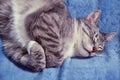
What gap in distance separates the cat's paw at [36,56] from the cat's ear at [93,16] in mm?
281

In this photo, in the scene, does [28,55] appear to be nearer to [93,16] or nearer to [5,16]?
[5,16]

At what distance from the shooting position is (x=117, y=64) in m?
1.12

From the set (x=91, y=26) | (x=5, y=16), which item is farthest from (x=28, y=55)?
(x=91, y=26)

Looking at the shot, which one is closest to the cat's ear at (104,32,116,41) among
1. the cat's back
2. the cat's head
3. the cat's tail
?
the cat's head

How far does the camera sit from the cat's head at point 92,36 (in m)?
1.14

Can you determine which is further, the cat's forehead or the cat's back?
the cat's forehead

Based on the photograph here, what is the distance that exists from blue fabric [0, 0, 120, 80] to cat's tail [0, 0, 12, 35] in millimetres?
99

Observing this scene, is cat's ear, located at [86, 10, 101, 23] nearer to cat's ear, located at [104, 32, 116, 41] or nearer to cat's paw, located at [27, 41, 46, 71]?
cat's ear, located at [104, 32, 116, 41]

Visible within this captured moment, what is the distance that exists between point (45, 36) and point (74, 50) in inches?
6.9

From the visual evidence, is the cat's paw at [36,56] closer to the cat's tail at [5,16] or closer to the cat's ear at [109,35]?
the cat's tail at [5,16]

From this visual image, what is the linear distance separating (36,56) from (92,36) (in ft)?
0.88

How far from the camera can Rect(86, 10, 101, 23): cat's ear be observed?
1.19 meters

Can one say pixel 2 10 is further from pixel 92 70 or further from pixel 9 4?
pixel 92 70

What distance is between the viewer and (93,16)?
47.2 inches
